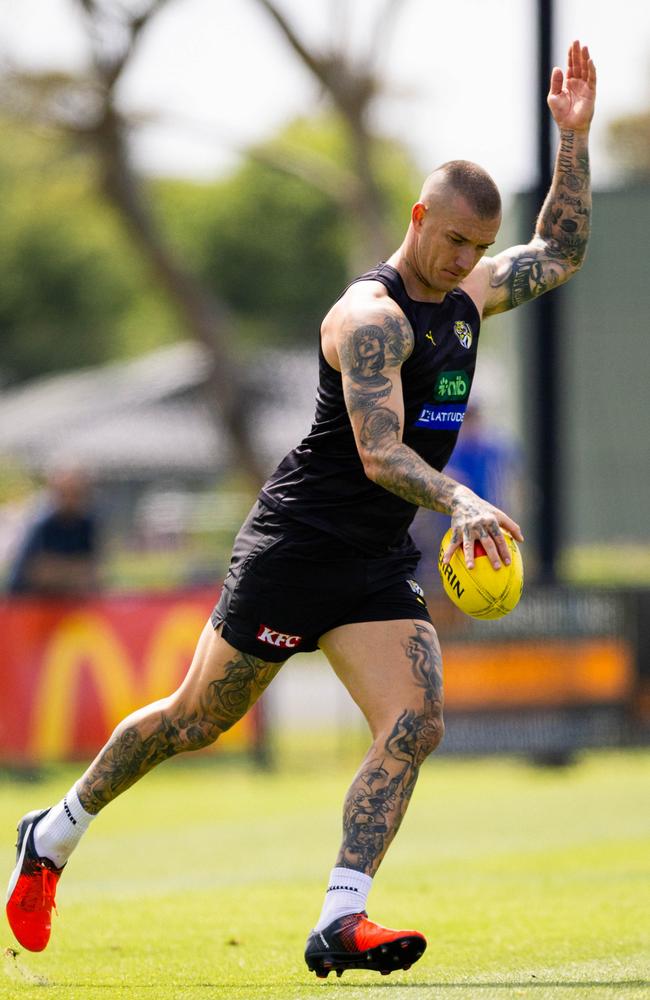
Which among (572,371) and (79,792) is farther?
(572,371)

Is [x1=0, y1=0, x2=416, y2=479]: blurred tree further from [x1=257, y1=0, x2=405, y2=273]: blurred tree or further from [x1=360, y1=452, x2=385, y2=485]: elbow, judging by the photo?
[x1=360, y1=452, x2=385, y2=485]: elbow

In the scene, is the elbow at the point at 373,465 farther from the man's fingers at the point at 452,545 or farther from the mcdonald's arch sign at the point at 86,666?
the mcdonald's arch sign at the point at 86,666

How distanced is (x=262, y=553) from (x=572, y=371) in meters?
15.2

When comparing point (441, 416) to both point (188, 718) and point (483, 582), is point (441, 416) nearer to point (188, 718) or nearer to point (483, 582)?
point (483, 582)

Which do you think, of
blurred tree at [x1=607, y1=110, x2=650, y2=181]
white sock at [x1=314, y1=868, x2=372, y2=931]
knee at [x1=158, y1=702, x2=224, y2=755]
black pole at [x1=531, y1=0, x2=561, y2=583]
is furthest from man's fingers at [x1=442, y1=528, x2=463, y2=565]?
blurred tree at [x1=607, y1=110, x2=650, y2=181]

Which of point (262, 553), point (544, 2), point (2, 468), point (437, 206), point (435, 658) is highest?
point (544, 2)

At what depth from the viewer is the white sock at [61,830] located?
616 cm

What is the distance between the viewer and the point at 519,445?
17.1 metres

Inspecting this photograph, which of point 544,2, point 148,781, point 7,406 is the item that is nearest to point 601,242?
point 544,2

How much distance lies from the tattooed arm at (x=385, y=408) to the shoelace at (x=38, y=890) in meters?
1.93

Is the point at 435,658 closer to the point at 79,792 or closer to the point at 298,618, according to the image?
the point at 298,618

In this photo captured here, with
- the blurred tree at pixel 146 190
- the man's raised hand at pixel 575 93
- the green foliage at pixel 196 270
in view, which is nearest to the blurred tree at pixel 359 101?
the blurred tree at pixel 146 190

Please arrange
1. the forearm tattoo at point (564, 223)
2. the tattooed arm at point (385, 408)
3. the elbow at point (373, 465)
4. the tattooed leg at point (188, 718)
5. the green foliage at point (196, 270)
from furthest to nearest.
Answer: the green foliage at point (196, 270) → the forearm tattoo at point (564, 223) → the tattooed leg at point (188, 718) → the elbow at point (373, 465) → the tattooed arm at point (385, 408)

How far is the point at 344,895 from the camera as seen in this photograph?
543cm
